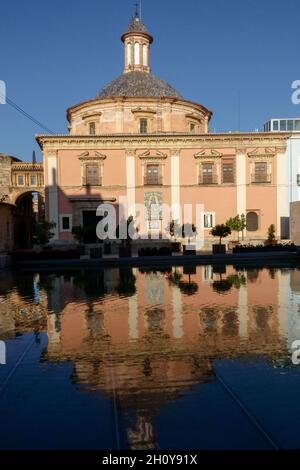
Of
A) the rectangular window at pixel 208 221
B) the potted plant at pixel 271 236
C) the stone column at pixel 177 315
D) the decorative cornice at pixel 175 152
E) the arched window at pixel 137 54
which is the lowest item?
the stone column at pixel 177 315

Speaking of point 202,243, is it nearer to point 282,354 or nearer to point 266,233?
point 266,233

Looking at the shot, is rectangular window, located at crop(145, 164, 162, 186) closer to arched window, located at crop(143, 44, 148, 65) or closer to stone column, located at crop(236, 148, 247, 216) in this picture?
stone column, located at crop(236, 148, 247, 216)

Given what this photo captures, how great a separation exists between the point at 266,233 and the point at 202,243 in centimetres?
504

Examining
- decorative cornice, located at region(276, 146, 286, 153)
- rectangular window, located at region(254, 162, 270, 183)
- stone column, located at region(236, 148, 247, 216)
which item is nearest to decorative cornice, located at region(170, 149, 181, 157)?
stone column, located at region(236, 148, 247, 216)

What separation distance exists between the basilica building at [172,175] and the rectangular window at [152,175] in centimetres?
6

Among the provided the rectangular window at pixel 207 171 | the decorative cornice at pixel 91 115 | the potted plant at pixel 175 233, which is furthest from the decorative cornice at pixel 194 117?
the potted plant at pixel 175 233

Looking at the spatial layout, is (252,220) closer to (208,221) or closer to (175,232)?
(208,221)

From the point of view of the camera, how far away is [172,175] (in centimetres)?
3030

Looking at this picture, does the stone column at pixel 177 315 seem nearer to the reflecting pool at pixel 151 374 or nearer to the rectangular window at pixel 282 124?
the reflecting pool at pixel 151 374

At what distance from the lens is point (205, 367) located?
5148 mm

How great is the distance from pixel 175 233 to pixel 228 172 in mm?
6344

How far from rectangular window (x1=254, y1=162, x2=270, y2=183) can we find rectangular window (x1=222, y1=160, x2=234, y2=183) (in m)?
1.82

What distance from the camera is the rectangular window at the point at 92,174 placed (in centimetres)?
3012

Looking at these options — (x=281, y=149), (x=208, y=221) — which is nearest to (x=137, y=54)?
(x=281, y=149)
